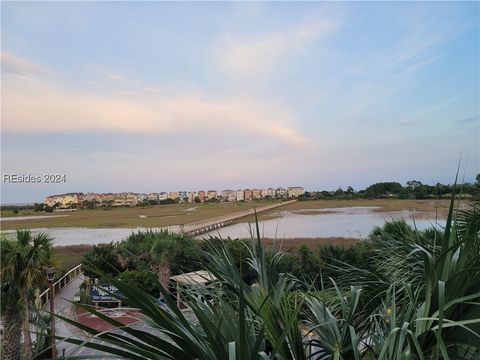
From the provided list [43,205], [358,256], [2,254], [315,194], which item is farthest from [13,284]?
[315,194]

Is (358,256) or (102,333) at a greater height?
(102,333)

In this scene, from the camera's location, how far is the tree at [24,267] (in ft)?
35.6

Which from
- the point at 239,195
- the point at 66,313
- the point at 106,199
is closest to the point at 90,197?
the point at 106,199

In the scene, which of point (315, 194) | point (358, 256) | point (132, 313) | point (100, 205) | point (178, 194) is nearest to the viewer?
point (132, 313)

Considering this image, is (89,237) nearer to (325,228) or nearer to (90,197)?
(325,228)

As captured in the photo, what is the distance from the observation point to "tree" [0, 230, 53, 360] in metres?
10.8

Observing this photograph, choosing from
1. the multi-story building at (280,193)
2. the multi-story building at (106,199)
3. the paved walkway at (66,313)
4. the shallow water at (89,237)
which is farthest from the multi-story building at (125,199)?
the paved walkway at (66,313)

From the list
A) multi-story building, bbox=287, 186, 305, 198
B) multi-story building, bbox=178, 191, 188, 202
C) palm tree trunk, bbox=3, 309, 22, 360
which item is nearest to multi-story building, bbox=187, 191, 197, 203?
multi-story building, bbox=178, 191, 188, 202

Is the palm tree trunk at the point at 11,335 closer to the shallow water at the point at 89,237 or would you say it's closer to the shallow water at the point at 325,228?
the shallow water at the point at 325,228

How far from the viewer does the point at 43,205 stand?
298 feet

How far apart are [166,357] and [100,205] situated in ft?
460

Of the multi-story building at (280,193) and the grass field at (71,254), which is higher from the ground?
the multi-story building at (280,193)

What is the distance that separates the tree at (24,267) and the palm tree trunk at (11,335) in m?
0.24

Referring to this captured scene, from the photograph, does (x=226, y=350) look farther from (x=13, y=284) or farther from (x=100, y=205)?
(x=100, y=205)
